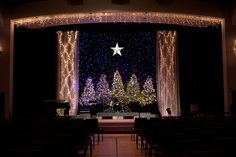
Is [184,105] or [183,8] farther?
[184,105]

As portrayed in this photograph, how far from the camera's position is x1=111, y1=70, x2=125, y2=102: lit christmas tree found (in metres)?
17.6

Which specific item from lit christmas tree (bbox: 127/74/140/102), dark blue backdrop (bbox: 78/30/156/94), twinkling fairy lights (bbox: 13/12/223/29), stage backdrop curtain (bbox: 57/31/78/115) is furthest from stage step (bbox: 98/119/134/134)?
dark blue backdrop (bbox: 78/30/156/94)

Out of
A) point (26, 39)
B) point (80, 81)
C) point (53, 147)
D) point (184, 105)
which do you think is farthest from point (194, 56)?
point (53, 147)

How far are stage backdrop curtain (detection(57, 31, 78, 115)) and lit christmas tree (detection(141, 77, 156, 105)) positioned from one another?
342cm

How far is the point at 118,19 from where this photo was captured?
15.0 metres

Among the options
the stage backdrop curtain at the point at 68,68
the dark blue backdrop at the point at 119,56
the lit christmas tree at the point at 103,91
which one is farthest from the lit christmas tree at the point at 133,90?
the stage backdrop curtain at the point at 68,68

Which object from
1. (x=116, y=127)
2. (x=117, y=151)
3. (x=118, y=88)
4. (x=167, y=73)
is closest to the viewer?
(x=117, y=151)

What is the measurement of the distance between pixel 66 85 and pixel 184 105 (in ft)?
19.6

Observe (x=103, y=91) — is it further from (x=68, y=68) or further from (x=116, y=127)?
(x=116, y=127)

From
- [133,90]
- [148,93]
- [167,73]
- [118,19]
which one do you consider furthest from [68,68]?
[167,73]

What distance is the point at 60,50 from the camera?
17516 mm

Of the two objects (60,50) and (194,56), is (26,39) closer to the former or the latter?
(60,50)

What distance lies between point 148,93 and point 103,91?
2325 mm

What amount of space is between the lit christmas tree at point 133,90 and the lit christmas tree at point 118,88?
12.4 inches
